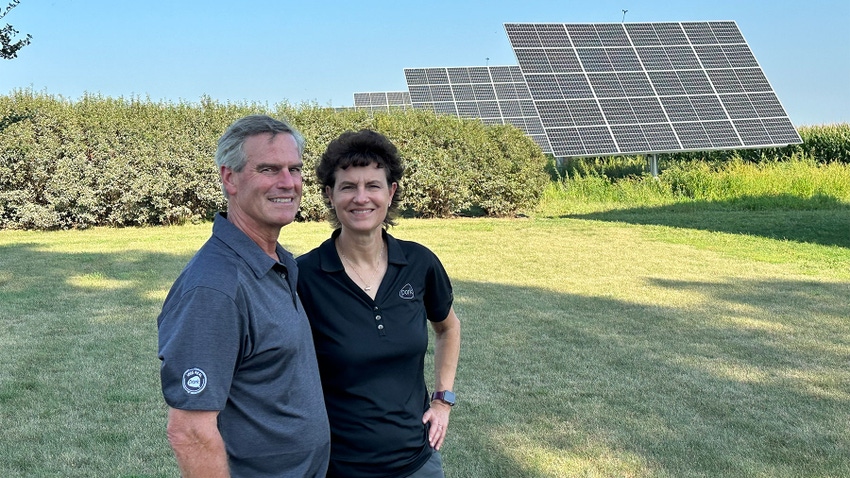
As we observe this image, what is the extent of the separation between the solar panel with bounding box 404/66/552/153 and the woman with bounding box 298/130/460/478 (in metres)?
27.1

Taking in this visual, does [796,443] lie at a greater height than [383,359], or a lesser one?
lesser

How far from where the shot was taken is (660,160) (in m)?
26.2

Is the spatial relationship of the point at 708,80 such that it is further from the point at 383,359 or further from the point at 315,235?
the point at 383,359

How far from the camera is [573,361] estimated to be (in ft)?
22.7

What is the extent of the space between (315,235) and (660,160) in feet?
45.0

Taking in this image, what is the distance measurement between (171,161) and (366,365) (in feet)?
51.8

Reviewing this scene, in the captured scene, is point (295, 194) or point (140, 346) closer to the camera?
point (295, 194)

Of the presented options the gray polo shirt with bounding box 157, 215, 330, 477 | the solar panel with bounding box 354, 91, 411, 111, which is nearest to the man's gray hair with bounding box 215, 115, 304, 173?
the gray polo shirt with bounding box 157, 215, 330, 477

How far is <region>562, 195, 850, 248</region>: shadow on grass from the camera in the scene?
15.1 meters

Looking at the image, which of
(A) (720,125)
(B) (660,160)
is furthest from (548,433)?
(B) (660,160)

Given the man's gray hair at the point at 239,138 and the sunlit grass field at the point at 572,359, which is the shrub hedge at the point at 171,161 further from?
the man's gray hair at the point at 239,138

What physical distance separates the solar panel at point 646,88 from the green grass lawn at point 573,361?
31.9 feet

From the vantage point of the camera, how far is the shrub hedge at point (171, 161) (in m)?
16.9

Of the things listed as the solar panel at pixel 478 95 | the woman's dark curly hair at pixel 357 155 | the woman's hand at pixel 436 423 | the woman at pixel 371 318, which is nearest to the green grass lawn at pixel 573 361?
the woman's hand at pixel 436 423
